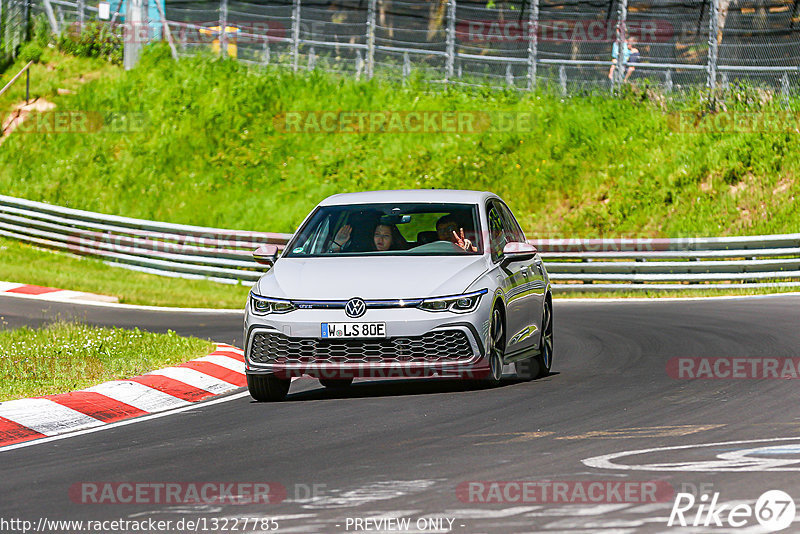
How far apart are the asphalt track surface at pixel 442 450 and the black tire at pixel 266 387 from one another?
119 millimetres

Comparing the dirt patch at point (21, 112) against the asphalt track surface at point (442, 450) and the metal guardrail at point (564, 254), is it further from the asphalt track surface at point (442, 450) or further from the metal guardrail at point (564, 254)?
the asphalt track surface at point (442, 450)

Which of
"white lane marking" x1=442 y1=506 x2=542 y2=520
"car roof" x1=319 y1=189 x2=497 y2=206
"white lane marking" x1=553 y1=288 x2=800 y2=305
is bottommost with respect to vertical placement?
"white lane marking" x1=553 y1=288 x2=800 y2=305

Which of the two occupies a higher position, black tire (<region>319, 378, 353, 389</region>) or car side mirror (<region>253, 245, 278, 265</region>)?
car side mirror (<region>253, 245, 278, 265</region>)

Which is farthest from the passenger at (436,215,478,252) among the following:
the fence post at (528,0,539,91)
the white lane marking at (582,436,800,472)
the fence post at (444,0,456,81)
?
the fence post at (444,0,456,81)

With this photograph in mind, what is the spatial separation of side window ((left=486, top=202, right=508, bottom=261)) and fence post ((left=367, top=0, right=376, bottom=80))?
873 inches

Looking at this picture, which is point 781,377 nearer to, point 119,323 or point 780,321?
point 780,321

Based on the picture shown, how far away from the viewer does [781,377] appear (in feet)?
35.8

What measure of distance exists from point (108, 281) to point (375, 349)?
16.7 m

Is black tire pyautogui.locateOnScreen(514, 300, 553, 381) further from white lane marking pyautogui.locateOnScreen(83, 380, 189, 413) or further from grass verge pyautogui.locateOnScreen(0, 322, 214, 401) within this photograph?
grass verge pyautogui.locateOnScreen(0, 322, 214, 401)

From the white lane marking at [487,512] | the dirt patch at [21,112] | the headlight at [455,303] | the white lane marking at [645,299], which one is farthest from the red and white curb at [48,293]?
the white lane marking at [487,512]

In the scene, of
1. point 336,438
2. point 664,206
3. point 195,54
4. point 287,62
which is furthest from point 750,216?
point 336,438

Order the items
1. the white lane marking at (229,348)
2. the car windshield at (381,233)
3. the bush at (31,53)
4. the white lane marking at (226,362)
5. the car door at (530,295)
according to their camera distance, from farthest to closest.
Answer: the bush at (31,53), the white lane marking at (229,348), the white lane marking at (226,362), the car door at (530,295), the car windshield at (381,233)

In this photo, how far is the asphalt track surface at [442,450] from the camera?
19.7 ft

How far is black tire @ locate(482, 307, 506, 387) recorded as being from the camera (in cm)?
1006
